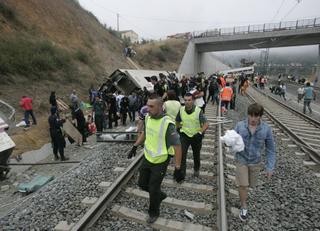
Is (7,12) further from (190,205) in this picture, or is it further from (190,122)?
(190,205)

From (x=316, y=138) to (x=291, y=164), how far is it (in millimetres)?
4177

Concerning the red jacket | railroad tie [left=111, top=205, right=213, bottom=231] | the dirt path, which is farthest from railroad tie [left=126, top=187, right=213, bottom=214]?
the red jacket

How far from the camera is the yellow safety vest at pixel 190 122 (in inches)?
203

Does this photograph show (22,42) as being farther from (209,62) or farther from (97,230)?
(209,62)

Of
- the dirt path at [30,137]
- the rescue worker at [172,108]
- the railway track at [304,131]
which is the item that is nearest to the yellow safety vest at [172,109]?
the rescue worker at [172,108]

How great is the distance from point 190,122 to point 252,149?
156 cm

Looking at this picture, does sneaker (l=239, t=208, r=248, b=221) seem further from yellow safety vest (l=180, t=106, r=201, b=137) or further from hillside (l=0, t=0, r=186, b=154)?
hillside (l=0, t=0, r=186, b=154)

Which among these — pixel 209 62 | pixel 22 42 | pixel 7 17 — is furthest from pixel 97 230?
pixel 209 62

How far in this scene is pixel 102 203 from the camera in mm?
4227

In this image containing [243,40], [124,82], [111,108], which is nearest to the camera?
[111,108]

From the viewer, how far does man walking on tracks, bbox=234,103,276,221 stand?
3834 millimetres

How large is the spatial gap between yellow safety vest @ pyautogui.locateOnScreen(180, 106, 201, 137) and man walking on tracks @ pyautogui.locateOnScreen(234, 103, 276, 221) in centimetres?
127

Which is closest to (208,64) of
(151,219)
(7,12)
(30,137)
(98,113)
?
(7,12)

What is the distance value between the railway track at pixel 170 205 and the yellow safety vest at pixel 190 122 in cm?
103
